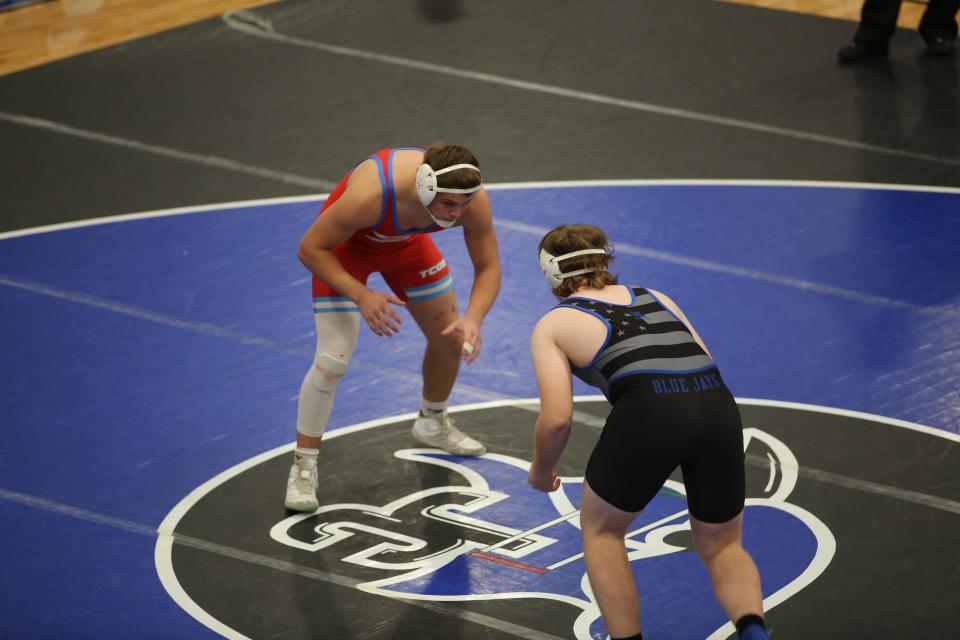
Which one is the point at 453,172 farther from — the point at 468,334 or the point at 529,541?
the point at 529,541

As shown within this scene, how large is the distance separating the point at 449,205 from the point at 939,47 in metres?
6.59

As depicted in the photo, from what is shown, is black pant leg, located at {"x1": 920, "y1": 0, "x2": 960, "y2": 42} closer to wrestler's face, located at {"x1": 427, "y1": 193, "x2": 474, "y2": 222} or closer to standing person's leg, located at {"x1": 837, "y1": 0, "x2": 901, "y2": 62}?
standing person's leg, located at {"x1": 837, "y1": 0, "x2": 901, "y2": 62}

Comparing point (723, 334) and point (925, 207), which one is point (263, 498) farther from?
point (925, 207)

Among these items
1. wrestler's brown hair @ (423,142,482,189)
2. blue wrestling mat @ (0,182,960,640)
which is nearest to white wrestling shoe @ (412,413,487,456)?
blue wrestling mat @ (0,182,960,640)

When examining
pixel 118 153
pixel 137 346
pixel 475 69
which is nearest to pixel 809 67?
pixel 475 69

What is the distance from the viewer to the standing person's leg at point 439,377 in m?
6.34

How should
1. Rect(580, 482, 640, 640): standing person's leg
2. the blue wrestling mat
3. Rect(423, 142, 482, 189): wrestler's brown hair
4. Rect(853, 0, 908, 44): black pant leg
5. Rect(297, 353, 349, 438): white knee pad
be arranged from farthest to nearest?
1. Rect(853, 0, 908, 44): black pant leg
2. Rect(297, 353, 349, 438): white knee pad
3. the blue wrestling mat
4. Rect(423, 142, 482, 189): wrestler's brown hair
5. Rect(580, 482, 640, 640): standing person's leg

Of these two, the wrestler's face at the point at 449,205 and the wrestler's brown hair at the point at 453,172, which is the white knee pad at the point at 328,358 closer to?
the wrestler's face at the point at 449,205

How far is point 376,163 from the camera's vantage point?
5.85m

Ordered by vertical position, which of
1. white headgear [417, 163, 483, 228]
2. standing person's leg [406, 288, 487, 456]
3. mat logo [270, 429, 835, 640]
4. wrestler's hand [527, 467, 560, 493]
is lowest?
mat logo [270, 429, 835, 640]

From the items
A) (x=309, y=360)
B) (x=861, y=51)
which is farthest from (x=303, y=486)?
(x=861, y=51)

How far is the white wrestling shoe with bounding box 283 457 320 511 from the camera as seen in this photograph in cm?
611

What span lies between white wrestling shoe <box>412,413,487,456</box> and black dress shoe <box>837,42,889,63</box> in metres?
5.65

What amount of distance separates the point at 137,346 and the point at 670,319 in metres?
3.63
